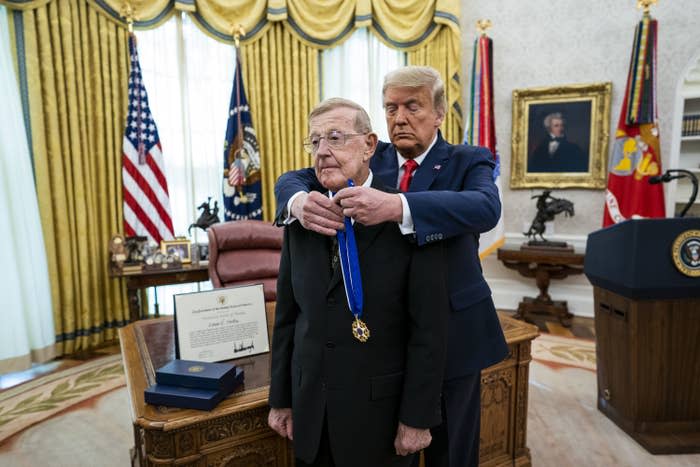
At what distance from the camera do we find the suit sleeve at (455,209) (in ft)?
3.40

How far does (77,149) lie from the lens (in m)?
3.80

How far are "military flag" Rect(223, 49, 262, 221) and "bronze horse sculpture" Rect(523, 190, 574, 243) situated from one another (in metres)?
3.15

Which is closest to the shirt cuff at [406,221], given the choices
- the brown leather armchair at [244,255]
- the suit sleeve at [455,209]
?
the suit sleeve at [455,209]

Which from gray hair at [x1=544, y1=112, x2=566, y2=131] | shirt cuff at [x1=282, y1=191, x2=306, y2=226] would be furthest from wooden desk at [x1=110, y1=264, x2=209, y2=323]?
gray hair at [x1=544, y1=112, x2=566, y2=131]

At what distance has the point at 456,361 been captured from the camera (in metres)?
1.24

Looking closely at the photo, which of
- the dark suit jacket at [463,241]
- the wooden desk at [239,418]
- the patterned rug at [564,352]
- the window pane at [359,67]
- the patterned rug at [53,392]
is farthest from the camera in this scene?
the window pane at [359,67]

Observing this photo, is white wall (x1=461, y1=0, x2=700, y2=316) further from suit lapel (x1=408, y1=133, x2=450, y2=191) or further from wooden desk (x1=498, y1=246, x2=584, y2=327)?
suit lapel (x1=408, y1=133, x2=450, y2=191)

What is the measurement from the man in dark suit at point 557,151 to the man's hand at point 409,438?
15.2 ft

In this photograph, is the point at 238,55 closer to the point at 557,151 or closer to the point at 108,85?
the point at 108,85

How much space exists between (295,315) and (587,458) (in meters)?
2.00

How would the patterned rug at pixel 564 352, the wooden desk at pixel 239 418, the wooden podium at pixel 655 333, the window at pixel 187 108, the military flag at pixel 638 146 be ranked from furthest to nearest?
the window at pixel 187 108, the military flag at pixel 638 146, the patterned rug at pixel 564 352, the wooden podium at pixel 655 333, the wooden desk at pixel 239 418

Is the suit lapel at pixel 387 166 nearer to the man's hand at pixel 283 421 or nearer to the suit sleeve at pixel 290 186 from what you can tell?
→ the suit sleeve at pixel 290 186

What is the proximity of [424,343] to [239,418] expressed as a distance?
2.37 ft

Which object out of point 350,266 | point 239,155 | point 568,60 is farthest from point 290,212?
point 568,60
